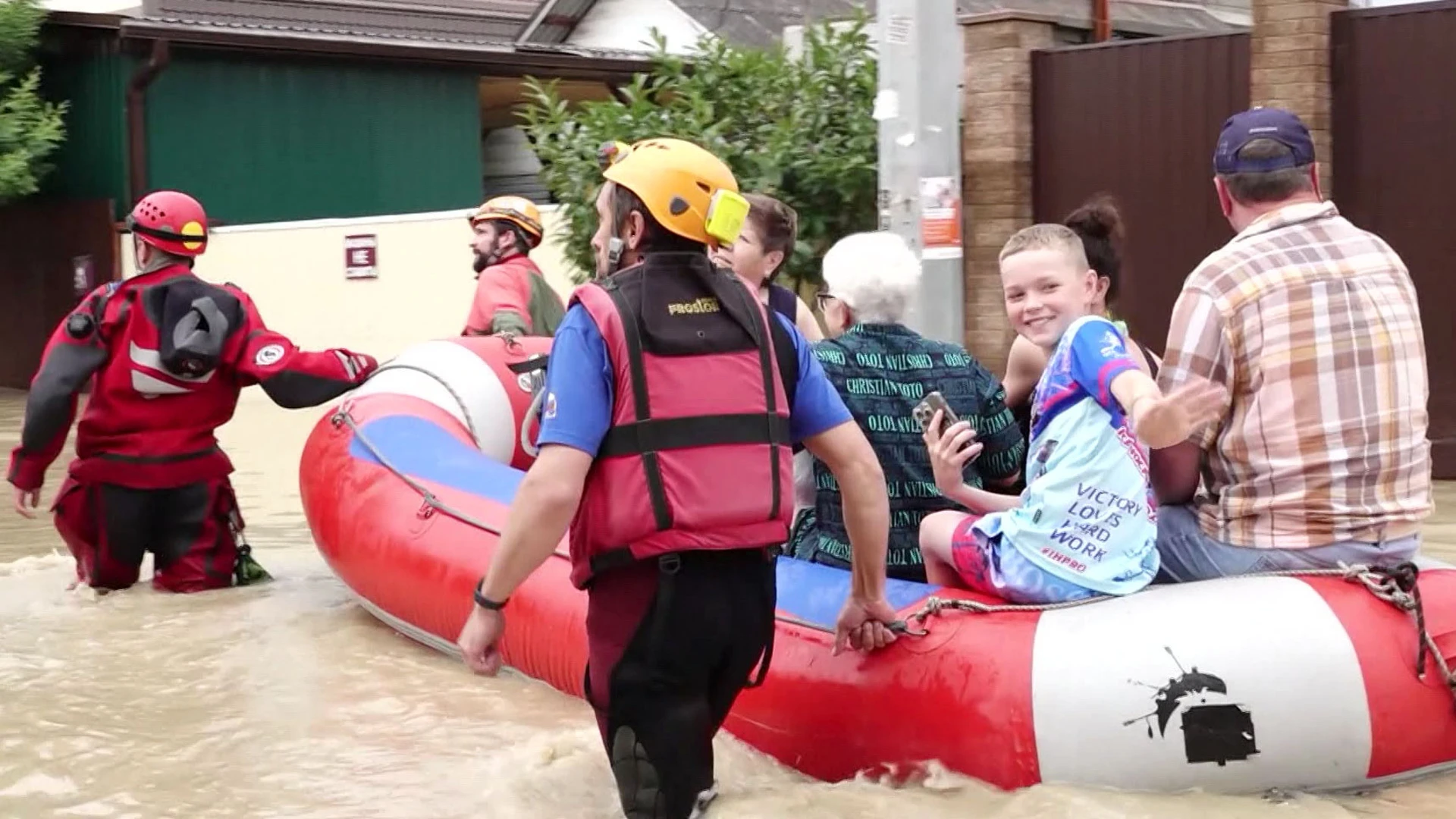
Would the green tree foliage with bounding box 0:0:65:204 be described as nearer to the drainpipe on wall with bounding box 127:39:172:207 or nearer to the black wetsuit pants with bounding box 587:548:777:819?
the drainpipe on wall with bounding box 127:39:172:207

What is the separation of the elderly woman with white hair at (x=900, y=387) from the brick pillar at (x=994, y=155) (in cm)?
590

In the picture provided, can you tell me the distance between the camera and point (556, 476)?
12.1 feet

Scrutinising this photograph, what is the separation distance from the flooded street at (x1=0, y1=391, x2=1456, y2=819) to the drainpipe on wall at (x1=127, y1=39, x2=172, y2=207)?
486 inches

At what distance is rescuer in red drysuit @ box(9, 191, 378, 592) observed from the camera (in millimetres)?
6973

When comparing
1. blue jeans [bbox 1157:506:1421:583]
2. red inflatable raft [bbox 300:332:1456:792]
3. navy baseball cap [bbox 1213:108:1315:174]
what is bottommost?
red inflatable raft [bbox 300:332:1456:792]

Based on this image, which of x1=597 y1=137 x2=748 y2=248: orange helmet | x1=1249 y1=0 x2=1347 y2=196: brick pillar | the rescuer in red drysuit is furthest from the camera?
x1=1249 y1=0 x2=1347 y2=196: brick pillar

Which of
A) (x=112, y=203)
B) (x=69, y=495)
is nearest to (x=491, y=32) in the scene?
(x=112, y=203)

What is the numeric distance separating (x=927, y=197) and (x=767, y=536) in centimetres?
359

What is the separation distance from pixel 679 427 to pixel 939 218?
3605 mm

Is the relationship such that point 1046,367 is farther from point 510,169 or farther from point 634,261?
point 510,169

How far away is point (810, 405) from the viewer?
406 cm

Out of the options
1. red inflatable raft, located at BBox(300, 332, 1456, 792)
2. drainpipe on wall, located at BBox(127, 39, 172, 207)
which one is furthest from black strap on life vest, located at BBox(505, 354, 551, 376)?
drainpipe on wall, located at BBox(127, 39, 172, 207)

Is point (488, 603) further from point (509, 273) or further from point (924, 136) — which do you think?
point (509, 273)

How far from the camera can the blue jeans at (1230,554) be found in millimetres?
4426
